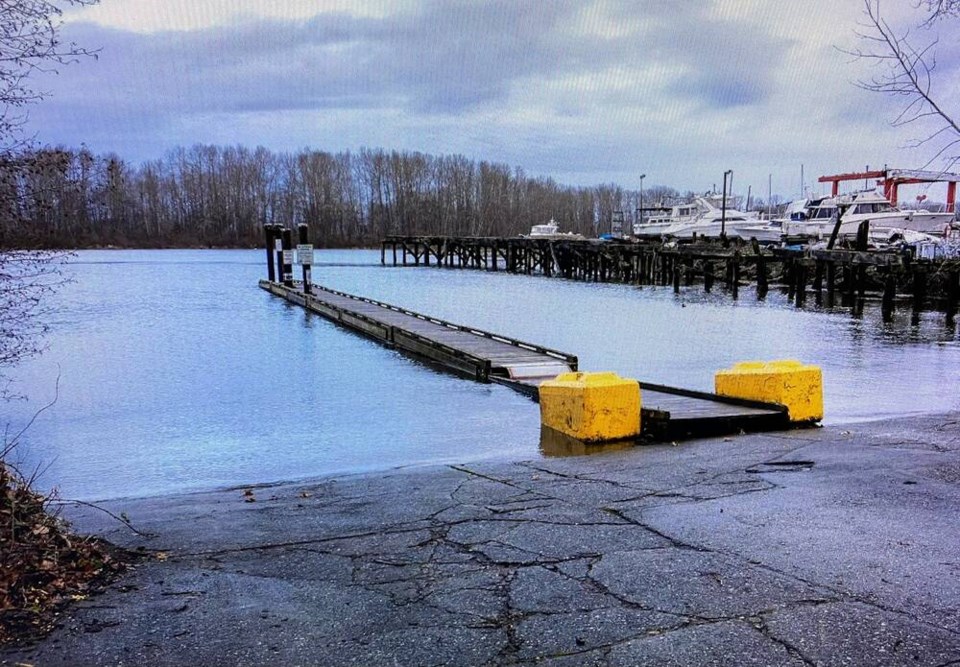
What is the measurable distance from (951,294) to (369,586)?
27.9m

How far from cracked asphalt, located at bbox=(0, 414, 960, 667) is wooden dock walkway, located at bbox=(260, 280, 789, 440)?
1.75 m

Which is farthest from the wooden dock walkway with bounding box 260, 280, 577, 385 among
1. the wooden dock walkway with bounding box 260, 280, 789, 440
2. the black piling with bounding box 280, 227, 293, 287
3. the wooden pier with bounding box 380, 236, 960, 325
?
the black piling with bounding box 280, 227, 293, 287

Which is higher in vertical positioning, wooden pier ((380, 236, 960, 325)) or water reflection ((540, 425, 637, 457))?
wooden pier ((380, 236, 960, 325))

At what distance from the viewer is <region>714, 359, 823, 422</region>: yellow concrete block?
891 centimetres

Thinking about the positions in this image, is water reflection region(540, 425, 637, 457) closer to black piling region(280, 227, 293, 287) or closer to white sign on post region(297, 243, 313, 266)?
white sign on post region(297, 243, 313, 266)

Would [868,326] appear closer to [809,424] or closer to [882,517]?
[809,424]

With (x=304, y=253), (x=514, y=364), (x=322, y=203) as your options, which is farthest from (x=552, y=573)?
(x=322, y=203)

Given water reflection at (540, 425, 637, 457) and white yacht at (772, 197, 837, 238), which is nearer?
water reflection at (540, 425, 637, 457)

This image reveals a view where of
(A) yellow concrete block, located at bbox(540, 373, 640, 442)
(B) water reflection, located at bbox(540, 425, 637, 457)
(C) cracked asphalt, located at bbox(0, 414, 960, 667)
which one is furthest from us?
(A) yellow concrete block, located at bbox(540, 373, 640, 442)

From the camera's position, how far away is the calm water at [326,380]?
366 inches

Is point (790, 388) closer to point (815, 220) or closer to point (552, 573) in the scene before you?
point (552, 573)

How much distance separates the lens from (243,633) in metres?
3.58

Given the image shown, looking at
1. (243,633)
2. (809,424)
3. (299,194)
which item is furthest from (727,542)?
(299,194)

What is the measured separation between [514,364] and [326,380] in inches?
150
